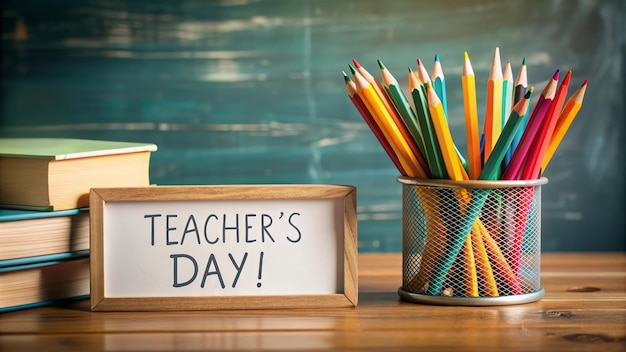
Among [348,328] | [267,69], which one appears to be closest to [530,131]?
[348,328]

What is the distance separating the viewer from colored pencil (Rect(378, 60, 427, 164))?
73cm

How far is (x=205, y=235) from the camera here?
0.74 m

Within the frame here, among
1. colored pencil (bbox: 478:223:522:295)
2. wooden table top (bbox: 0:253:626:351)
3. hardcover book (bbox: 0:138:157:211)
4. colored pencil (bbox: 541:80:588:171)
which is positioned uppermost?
colored pencil (bbox: 541:80:588:171)

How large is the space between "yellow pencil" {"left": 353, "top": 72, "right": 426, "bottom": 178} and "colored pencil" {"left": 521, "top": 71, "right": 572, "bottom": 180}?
9 cm

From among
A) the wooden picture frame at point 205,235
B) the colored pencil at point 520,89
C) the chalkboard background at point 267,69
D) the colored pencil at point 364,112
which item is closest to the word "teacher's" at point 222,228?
the wooden picture frame at point 205,235

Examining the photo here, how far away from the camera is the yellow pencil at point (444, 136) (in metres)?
0.71

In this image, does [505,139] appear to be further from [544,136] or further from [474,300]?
[474,300]

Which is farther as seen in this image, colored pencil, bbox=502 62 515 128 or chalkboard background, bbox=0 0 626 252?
chalkboard background, bbox=0 0 626 252

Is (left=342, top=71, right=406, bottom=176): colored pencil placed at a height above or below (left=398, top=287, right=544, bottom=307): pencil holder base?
above

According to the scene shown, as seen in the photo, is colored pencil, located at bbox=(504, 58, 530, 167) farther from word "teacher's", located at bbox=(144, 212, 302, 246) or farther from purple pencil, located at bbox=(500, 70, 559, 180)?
word "teacher's", located at bbox=(144, 212, 302, 246)

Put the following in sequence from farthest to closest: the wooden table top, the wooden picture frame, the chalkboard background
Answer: the chalkboard background → the wooden picture frame → the wooden table top

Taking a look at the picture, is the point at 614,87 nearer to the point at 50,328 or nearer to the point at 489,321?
the point at 489,321

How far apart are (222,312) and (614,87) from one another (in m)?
0.74

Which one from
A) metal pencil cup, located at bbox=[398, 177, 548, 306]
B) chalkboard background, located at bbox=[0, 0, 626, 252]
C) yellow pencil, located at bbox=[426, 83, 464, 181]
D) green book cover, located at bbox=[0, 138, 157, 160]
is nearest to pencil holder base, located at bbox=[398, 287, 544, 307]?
metal pencil cup, located at bbox=[398, 177, 548, 306]
